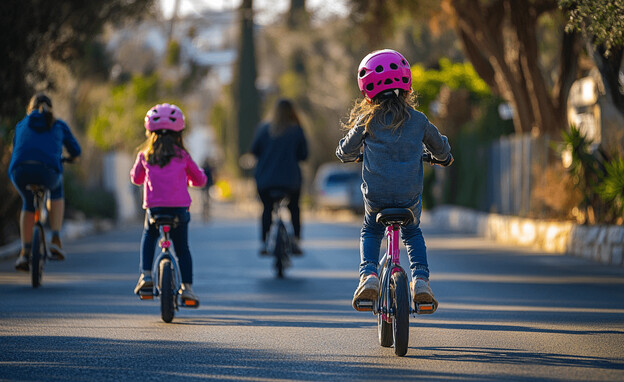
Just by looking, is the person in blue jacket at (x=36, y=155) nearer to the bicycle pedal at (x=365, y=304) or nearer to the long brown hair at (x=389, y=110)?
the long brown hair at (x=389, y=110)

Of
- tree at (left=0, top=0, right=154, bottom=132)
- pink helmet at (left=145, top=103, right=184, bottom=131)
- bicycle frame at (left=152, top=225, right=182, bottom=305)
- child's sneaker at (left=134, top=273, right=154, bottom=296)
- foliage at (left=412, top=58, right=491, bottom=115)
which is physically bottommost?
child's sneaker at (left=134, top=273, right=154, bottom=296)

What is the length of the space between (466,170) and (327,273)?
14.4m

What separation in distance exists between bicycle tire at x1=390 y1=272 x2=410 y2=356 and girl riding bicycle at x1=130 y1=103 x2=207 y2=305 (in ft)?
8.42

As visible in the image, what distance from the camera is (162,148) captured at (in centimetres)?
984

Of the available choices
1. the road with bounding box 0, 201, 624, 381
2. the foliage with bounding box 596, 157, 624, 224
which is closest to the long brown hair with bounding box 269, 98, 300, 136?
the road with bounding box 0, 201, 624, 381

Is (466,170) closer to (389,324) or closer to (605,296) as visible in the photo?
(605,296)

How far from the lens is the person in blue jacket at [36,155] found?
1245 cm

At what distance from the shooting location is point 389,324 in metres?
8.06

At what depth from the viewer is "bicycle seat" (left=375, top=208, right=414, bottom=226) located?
7574mm

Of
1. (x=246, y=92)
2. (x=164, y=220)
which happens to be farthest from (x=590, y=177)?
(x=246, y=92)

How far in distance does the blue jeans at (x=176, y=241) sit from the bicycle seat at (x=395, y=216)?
2665mm

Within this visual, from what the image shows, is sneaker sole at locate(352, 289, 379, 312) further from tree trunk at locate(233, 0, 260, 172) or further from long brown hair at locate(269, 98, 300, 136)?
tree trunk at locate(233, 0, 260, 172)

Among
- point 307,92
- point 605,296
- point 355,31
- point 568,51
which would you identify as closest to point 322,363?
point 605,296

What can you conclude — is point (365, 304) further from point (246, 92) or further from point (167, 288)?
point (246, 92)
